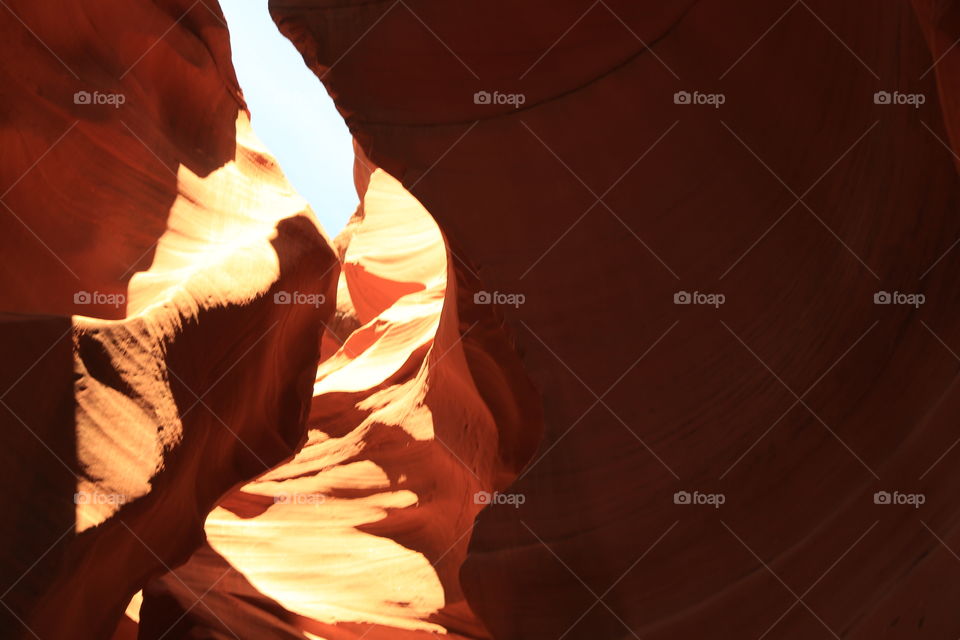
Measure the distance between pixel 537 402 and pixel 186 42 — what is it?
9.09ft

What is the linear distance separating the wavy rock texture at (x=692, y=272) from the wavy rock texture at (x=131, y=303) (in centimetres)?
80

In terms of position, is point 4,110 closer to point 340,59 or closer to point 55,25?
point 55,25

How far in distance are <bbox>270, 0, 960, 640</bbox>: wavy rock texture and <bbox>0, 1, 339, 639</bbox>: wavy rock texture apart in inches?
31.5

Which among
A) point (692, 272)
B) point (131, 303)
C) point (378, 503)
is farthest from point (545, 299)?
point (378, 503)

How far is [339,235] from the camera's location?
1128 centimetres

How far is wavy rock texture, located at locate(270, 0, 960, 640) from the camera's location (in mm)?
3600

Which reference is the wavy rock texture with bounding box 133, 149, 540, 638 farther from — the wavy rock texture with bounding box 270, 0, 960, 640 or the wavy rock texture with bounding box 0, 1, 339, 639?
the wavy rock texture with bounding box 270, 0, 960, 640

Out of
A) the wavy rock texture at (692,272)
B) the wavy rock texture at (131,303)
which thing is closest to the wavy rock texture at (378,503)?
the wavy rock texture at (131,303)

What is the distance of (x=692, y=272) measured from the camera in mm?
4586

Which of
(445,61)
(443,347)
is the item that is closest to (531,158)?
(445,61)

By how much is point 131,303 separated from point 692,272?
258cm

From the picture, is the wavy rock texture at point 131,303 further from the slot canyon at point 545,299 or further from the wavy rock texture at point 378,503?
the wavy rock texture at point 378,503

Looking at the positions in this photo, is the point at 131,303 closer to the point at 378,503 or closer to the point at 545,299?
the point at 545,299

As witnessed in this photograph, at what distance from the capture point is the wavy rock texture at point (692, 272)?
3600 mm
